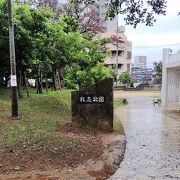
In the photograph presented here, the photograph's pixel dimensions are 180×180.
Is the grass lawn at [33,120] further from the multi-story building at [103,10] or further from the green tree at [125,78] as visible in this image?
the green tree at [125,78]

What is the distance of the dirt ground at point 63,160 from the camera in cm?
684

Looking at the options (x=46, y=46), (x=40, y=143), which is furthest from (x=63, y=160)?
(x=46, y=46)

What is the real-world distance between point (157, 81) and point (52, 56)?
54.0 meters

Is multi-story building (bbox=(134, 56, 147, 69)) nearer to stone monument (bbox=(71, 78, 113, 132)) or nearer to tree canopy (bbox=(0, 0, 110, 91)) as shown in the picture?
tree canopy (bbox=(0, 0, 110, 91))

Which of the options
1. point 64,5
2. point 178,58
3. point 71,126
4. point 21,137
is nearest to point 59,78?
point 64,5

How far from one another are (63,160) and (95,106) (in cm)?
405

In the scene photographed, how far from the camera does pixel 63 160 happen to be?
750cm

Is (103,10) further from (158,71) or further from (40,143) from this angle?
(158,71)

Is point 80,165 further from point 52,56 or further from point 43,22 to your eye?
point 52,56

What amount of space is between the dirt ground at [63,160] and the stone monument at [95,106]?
2.05 meters

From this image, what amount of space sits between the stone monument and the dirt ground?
2.05 meters

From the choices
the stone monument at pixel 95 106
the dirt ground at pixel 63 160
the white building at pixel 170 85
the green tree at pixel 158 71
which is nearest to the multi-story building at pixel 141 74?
the green tree at pixel 158 71

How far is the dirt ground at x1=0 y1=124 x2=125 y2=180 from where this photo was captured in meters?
6.84

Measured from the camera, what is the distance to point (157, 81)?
2776 inches
